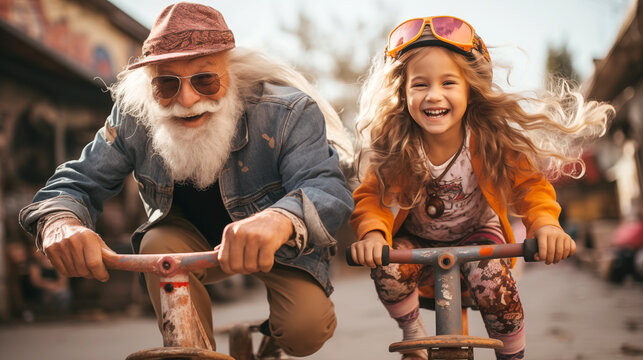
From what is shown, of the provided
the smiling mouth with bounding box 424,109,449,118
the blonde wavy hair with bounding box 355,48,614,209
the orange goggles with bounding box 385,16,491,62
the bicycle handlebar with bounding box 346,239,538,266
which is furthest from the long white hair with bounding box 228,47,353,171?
the bicycle handlebar with bounding box 346,239,538,266

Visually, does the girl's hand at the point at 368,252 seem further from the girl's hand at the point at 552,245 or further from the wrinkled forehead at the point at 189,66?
the wrinkled forehead at the point at 189,66

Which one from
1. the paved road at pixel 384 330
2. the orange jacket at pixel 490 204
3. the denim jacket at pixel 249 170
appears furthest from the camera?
the paved road at pixel 384 330

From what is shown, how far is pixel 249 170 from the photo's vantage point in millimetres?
2783

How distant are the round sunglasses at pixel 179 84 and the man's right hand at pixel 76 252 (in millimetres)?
703

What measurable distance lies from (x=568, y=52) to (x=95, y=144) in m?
48.2

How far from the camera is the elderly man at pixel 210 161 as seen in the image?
2549mm

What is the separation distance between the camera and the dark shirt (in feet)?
9.68

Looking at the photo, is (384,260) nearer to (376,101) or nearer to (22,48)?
(376,101)

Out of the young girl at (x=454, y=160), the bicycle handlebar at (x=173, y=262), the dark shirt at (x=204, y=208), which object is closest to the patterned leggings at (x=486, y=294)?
the young girl at (x=454, y=160)

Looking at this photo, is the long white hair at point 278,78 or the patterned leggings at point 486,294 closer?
the patterned leggings at point 486,294

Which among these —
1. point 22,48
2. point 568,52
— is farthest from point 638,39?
point 568,52

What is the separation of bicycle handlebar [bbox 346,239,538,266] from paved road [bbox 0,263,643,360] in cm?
193

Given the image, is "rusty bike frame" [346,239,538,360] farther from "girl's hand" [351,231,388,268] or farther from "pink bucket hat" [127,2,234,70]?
"pink bucket hat" [127,2,234,70]

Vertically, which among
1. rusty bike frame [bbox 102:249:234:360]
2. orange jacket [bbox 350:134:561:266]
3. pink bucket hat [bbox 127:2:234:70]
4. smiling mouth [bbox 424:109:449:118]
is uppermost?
pink bucket hat [bbox 127:2:234:70]
